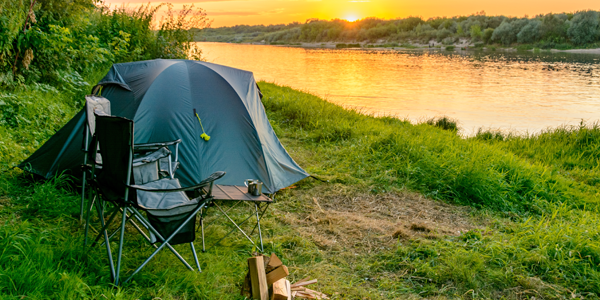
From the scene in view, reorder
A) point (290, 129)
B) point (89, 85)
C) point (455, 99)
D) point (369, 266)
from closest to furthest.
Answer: point (369, 266) < point (89, 85) < point (290, 129) < point (455, 99)

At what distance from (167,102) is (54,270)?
89.9 inches

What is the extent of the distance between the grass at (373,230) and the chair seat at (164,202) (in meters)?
0.39

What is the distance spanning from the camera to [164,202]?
117 inches

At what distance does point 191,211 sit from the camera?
2.68 m

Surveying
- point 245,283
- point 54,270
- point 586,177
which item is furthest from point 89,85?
point 586,177

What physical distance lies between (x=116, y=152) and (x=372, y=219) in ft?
8.76

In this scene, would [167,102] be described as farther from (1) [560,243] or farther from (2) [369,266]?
(1) [560,243]

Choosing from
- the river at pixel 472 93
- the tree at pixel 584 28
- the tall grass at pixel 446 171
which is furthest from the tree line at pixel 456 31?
the tall grass at pixel 446 171

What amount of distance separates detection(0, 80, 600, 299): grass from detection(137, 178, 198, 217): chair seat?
15.4 inches

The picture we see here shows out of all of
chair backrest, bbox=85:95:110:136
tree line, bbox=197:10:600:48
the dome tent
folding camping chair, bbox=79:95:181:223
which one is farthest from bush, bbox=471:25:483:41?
chair backrest, bbox=85:95:110:136

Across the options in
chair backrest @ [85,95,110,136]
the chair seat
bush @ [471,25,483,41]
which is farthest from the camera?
bush @ [471,25,483,41]

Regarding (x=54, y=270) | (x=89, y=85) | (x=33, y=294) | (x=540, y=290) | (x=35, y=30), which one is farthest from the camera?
(x=89, y=85)

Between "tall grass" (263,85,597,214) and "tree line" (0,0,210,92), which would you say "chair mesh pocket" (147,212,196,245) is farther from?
"tree line" (0,0,210,92)

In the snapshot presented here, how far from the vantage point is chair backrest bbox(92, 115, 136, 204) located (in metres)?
2.38
